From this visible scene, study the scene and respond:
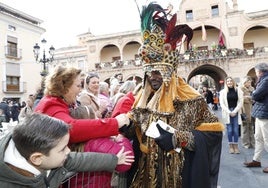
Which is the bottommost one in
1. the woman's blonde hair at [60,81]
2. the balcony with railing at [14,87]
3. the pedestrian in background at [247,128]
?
the pedestrian in background at [247,128]

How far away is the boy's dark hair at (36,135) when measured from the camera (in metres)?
1.26

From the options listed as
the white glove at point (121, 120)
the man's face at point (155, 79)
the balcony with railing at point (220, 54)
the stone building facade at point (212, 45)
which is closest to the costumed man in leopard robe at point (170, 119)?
the man's face at point (155, 79)

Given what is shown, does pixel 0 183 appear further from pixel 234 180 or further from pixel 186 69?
pixel 186 69

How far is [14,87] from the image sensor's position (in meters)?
25.3

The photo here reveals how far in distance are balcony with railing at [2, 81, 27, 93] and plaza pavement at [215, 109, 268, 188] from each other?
75.3ft

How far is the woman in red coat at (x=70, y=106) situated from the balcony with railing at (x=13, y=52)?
2530cm

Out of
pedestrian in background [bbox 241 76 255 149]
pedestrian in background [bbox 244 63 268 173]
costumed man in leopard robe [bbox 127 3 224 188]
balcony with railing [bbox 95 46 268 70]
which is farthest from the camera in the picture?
balcony with railing [bbox 95 46 268 70]

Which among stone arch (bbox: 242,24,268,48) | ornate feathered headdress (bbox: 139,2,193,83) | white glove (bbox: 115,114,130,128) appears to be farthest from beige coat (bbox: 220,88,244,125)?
stone arch (bbox: 242,24,268,48)

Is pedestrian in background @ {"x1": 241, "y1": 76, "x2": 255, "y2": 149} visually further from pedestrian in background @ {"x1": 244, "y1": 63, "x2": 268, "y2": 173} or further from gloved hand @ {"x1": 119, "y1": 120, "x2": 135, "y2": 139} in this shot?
gloved hand @ {"x1": 119, "y1": 120, "x2": 135, "y2": 139}

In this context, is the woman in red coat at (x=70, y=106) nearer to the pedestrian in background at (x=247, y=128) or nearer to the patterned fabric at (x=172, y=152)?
the patterned fabric at (x=172, y=152)

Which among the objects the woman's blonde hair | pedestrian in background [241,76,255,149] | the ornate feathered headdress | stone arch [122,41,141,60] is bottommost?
pedestrian in background [241,76,255,149]

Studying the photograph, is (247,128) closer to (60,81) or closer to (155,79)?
(155,79)

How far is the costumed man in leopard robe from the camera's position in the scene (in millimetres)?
1937

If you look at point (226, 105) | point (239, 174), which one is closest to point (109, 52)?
point (226, 105)
